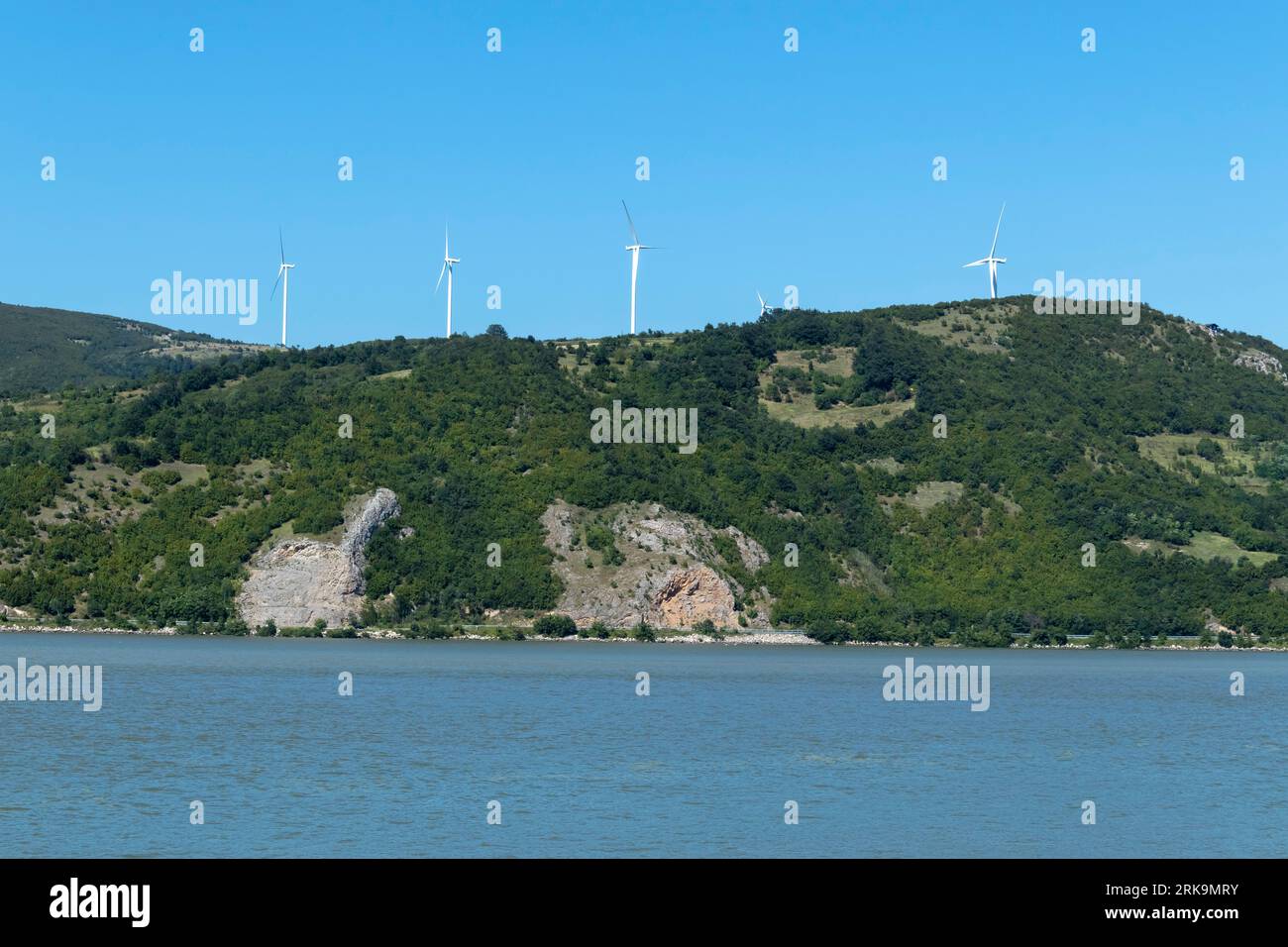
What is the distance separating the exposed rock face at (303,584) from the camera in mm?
117562

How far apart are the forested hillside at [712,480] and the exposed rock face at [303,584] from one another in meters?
1.58

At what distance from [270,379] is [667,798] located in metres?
124

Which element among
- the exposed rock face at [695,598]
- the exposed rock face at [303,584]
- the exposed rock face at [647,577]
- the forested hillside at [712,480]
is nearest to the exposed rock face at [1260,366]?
the forested hillside at [712,480]

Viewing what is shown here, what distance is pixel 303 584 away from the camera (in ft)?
389

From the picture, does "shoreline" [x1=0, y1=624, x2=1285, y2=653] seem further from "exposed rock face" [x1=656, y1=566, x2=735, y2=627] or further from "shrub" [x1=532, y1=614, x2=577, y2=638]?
"exposed rock face" [x1=656, y1=566, x2=735, y2=627]

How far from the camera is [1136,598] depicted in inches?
5325

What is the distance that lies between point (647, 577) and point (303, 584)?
24.9 meters

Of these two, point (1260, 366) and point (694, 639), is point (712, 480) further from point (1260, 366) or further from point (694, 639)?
point (1260, 366)

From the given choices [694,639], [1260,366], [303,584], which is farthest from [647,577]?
[1260,366]

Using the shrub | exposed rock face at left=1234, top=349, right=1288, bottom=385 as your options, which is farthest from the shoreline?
exposed rock face at left=1234, top=349, right=1288, bottom=385

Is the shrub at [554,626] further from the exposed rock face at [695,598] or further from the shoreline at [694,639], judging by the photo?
the exposed rock face at [695,598]

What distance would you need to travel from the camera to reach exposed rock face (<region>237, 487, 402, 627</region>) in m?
118
